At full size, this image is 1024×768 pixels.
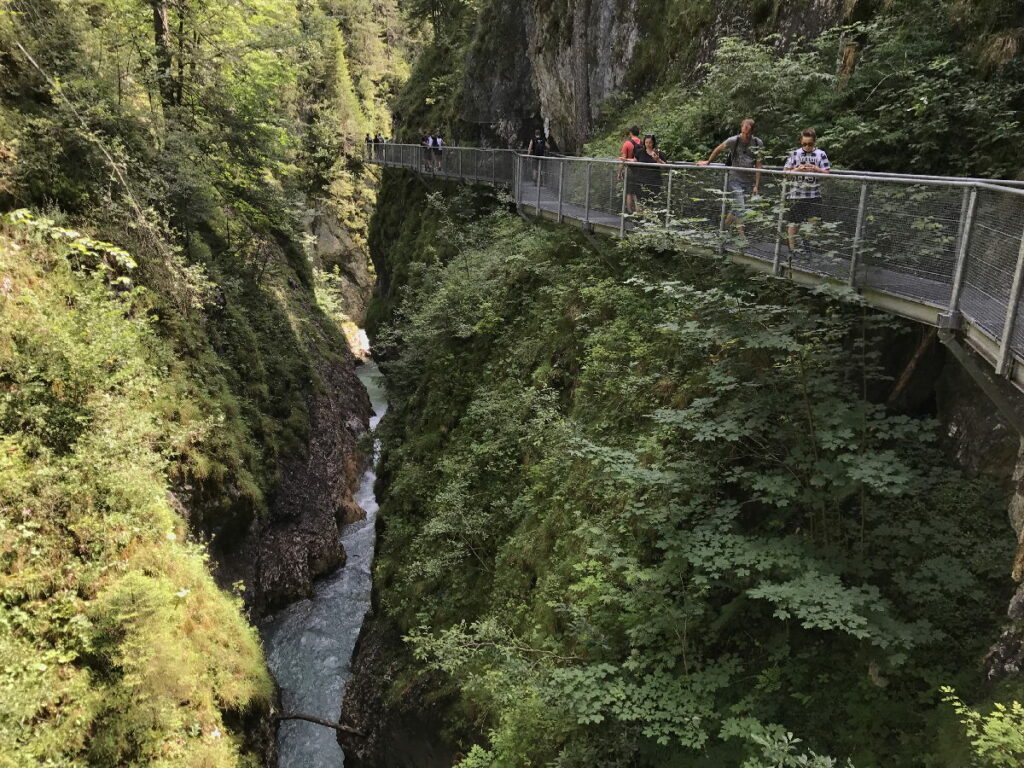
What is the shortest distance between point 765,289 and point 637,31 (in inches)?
493

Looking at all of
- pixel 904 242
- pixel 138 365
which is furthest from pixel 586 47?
pixel 904 242

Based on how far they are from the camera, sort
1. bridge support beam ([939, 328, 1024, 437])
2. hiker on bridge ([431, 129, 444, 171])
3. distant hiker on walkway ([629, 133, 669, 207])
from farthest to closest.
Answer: hiker on bridge ([431, 129, 444, 171]) → distant hiker on walkway ([629, 133, 669, 207]) → bridge support beam ([939, 328, 1024, 437])

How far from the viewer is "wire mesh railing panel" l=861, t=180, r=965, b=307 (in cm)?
476

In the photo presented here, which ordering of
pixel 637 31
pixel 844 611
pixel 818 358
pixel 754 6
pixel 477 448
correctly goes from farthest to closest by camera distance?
pixel 637 31
pixel 754 6
pixel 477 448
pixel 818 358
pixel 844 611

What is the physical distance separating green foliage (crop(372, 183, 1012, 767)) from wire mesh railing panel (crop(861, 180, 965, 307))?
0.42 m

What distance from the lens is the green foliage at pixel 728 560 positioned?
4.55 meters

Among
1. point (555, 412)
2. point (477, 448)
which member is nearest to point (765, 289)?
point (555, 412)

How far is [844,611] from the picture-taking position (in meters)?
4.32

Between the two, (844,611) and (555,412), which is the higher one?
(844,611)

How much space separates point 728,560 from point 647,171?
6264 mm

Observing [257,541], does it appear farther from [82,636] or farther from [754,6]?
[754,6]

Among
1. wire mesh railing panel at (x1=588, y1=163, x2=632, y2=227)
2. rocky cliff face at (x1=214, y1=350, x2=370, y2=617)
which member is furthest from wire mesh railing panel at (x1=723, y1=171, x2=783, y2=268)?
rocky cliff face at (x1=214, y1=350, x2=370, y2=617)

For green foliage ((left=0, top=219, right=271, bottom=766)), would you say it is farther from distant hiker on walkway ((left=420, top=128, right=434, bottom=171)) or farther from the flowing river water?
distant hiker on walkway ((left=420, top=128, right=434, bottom=171))

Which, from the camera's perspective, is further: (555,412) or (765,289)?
(555,412)
